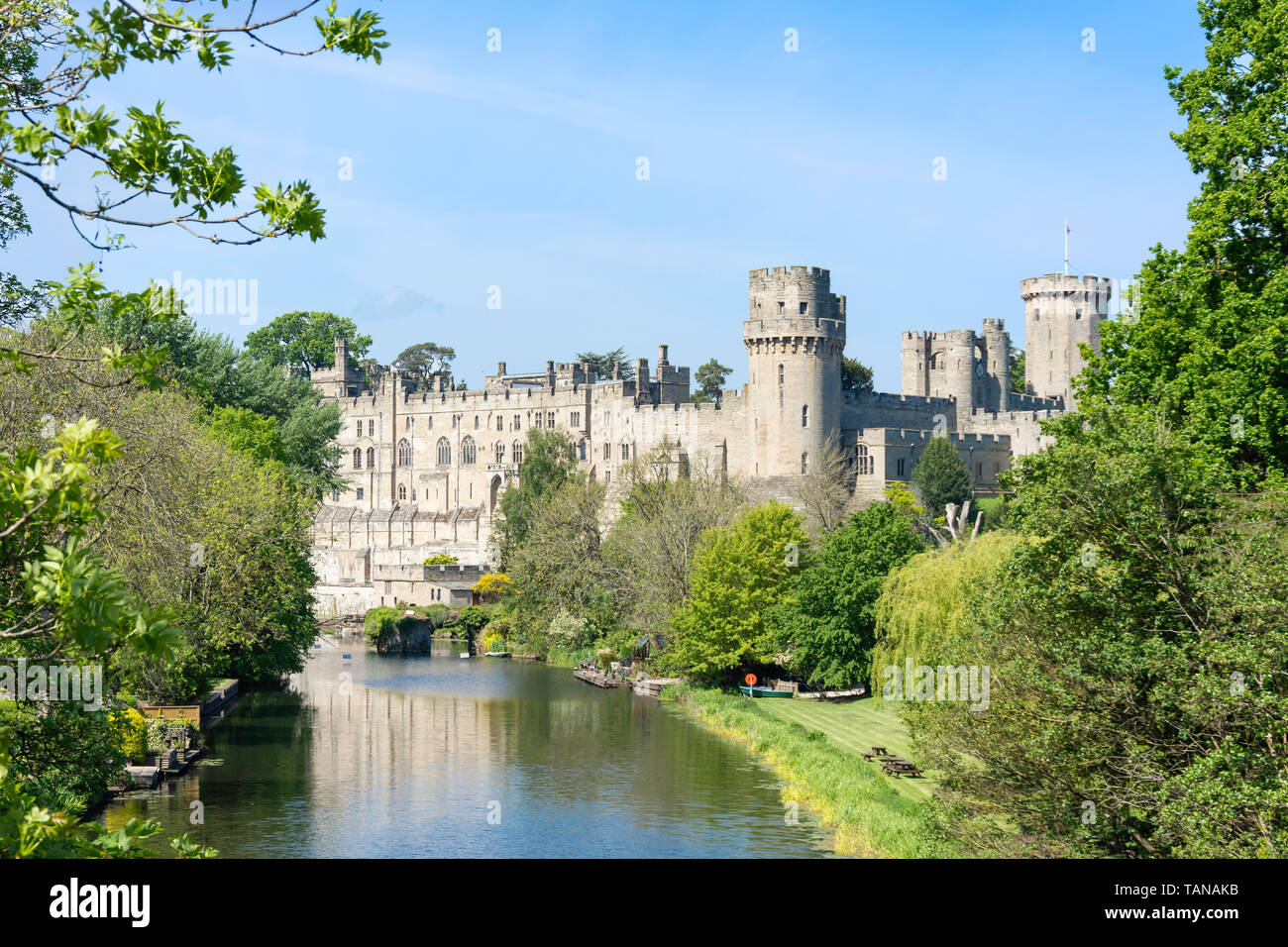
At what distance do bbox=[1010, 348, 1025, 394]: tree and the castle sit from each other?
28.3 feet

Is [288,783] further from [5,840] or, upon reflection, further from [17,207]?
[5,840]

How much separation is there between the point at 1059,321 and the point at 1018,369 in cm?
1368

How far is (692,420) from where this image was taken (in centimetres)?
7119

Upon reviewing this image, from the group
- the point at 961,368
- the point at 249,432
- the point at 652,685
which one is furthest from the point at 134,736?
the point at 961,368

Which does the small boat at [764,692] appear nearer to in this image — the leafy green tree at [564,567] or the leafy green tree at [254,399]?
the leafy green tree at [564,567]

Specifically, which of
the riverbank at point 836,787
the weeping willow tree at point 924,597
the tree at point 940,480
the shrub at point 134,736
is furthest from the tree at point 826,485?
the shrub at point 134,736

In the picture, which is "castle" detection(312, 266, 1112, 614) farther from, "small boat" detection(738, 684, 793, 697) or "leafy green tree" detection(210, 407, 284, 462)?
"small boat" detection(738, 684, 793, 697)

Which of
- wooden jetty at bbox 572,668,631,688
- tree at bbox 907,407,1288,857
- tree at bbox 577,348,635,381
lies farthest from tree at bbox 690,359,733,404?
tree at bbox 907,407,1288,857

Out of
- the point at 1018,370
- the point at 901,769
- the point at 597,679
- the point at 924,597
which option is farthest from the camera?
the point at 1018,370

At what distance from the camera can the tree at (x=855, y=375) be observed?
244 ft

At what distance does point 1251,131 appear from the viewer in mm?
18125

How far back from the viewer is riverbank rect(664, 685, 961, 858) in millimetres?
19391

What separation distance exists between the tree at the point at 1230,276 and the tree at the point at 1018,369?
247 ft

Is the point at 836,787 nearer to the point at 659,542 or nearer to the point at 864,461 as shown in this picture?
the point at 659,542
